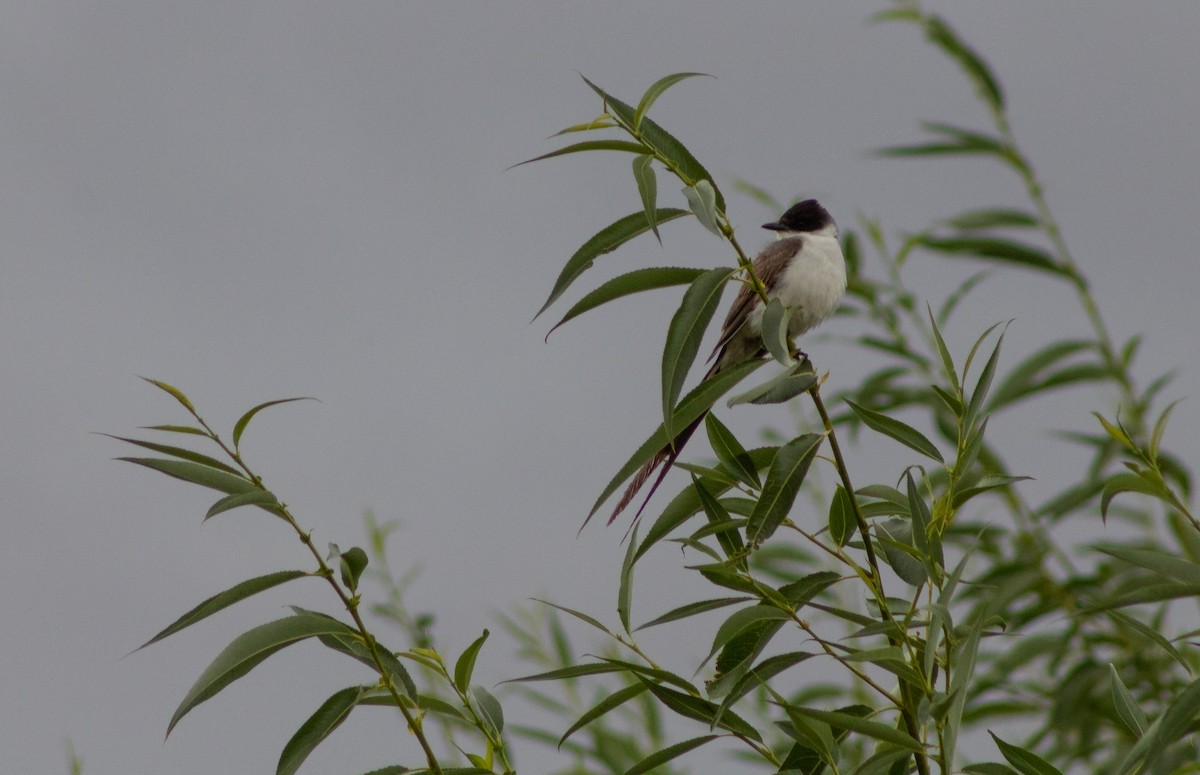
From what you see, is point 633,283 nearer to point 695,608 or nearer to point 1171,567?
point 695,608

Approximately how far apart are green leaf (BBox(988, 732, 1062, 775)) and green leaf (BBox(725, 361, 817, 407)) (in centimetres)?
63

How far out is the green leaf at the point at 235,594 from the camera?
1994mm

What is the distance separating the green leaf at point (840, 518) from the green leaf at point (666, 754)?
0.38 meters

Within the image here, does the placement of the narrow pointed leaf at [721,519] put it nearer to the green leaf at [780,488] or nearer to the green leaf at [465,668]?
the green leaf at [780,488]

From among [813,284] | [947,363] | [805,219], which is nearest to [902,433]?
[947,363]

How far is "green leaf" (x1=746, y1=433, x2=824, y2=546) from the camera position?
213 cm

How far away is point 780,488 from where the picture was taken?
7.02 ft

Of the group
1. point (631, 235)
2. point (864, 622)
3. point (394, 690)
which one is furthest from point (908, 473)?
point (394, 690)

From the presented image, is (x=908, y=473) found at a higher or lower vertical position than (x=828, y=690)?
higher

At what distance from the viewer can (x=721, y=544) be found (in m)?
2.22

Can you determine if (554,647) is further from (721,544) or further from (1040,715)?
(721,544)

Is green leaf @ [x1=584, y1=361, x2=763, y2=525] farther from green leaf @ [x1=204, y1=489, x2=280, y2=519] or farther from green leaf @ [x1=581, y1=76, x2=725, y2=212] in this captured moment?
green leaf @ [x1=204, y1=489, x2=280, y2=519]

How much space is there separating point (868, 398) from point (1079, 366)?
1.98 ft

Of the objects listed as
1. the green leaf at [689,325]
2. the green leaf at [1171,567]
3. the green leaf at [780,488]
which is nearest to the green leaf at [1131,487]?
the green leaf at [1171,567]
